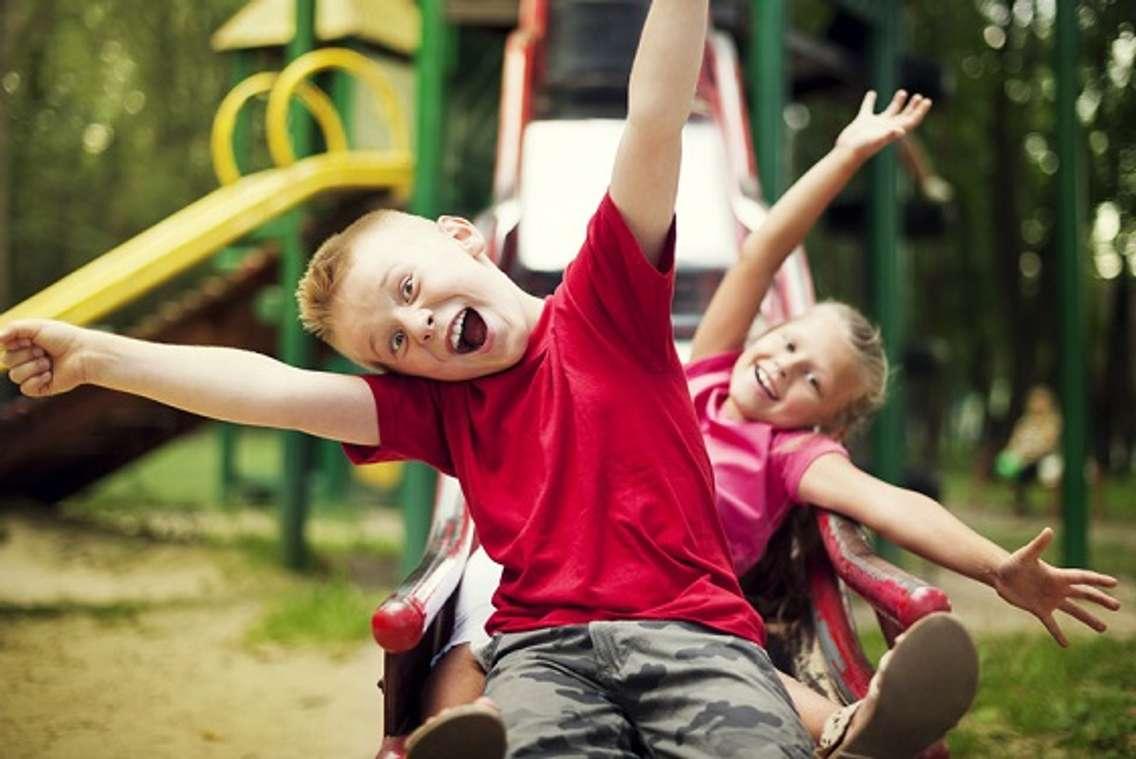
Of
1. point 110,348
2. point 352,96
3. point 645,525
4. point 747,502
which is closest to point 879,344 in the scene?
point 747,502

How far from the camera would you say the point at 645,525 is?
1.70 metres

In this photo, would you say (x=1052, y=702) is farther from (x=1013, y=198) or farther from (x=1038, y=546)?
(x=1013, y=198)

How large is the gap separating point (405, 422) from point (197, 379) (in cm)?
29

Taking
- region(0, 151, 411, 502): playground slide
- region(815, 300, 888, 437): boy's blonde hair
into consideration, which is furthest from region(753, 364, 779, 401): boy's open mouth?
region(0, 151, 411, 502): playground slide

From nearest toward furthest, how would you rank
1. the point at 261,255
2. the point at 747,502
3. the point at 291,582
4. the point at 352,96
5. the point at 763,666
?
the point at 763,666, the point at 747,502, the point at 291,582, the point at 261,255, the point at 352,96

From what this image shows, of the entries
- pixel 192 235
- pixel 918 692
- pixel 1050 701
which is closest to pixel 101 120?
pixel 192 235

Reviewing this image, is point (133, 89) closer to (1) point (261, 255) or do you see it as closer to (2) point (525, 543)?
(1) point (261, 255)

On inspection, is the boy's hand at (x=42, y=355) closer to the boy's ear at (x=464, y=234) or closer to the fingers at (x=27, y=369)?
the fingers at (x=27, y=369)

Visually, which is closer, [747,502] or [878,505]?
[878,505]

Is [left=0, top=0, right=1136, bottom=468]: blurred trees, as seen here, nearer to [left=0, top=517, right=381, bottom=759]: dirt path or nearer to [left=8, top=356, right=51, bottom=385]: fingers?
[left=0, top=517, right=381, bottom=759]: dirt path

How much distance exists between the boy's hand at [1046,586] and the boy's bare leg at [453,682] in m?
0.75

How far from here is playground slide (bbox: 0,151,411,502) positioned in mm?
4117

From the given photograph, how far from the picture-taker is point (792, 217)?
2.34 m

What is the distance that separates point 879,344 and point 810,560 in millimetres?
414
